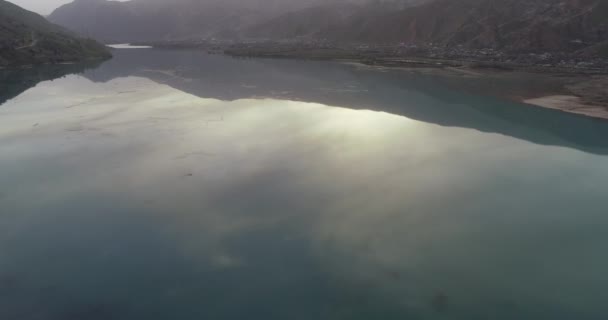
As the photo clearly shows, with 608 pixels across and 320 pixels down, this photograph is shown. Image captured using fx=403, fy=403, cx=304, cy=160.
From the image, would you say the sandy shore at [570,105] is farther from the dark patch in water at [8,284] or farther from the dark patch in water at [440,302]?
the dark patch in water at [8,284]

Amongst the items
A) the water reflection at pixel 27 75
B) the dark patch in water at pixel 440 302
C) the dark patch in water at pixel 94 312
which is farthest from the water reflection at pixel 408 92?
the dark patch in water at pixel 94 312

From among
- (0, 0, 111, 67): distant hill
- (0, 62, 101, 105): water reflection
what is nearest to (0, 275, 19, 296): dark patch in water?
(0, 62, 101, 105): water reflection

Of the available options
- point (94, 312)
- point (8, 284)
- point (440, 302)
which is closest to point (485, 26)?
point (440, 302)

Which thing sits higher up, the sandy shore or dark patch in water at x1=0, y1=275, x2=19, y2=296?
the sandy shore

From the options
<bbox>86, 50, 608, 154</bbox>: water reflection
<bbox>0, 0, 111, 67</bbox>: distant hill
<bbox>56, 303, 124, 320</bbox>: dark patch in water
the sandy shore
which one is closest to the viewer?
<bbox>56, 303, 124, 320</bbox>: dark patch in water

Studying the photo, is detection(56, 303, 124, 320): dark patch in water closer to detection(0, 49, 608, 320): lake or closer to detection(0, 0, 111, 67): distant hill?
detection(0, 49, 608, 320): lake

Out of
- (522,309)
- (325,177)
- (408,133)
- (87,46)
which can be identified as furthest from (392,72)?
(87,46)

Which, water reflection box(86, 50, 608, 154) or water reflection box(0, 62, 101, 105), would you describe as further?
water reflection box(0, 62, 101, 105)

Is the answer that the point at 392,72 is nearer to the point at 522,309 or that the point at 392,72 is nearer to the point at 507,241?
the point at 507,241

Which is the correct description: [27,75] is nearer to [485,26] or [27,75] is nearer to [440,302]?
[440,302]
